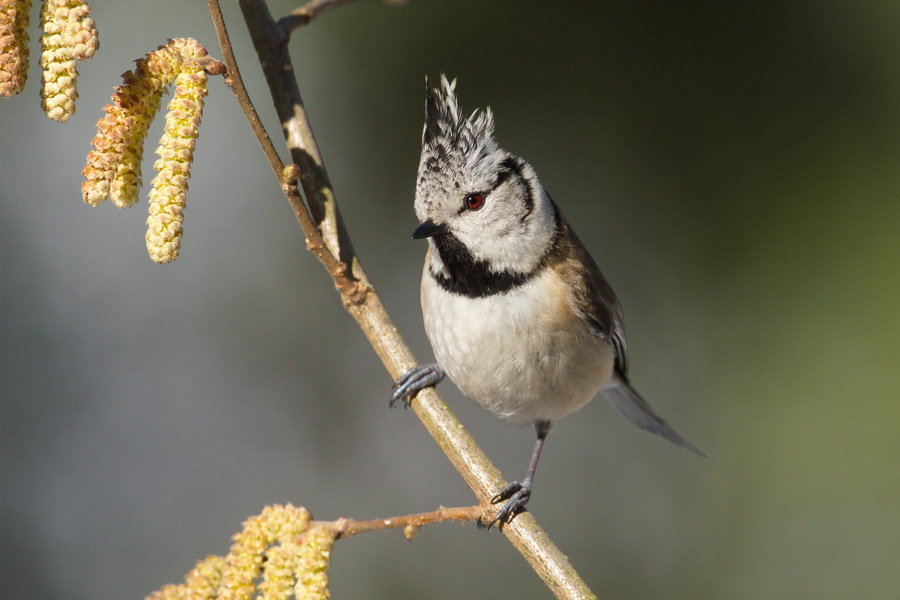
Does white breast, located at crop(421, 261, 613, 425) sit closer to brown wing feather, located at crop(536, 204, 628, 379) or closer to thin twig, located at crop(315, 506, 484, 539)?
brown wing feather, located at crop(536, 204, 628, 379)

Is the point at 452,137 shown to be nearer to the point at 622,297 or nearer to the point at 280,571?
the point at 280,571

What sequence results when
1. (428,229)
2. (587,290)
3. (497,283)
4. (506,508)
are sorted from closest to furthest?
(506,508)
(428,229)
(497,283)
(587,290)

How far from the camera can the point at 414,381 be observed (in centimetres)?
223

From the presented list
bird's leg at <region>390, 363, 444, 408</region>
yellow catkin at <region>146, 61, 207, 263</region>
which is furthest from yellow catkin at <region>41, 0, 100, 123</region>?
bird's leg at <region>390, 363, 444, 408</region>

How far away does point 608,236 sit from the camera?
523cm

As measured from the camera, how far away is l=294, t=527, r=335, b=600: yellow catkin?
Answer: 1199mm

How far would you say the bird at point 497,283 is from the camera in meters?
2.34

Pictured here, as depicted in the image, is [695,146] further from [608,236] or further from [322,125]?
[322,125]

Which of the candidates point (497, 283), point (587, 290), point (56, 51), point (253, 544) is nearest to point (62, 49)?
point (56, 51)

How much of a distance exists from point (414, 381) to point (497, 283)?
1.48ft

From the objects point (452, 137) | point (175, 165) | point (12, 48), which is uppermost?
point (12, 48)

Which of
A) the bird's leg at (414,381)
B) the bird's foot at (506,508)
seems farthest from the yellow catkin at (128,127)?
the bird's foot at (506,508)

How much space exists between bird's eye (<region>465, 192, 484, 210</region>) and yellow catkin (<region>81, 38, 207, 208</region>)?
3.91ft

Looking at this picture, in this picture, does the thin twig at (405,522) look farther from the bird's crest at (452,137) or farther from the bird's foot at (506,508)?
the bird's crest at (452,137)
